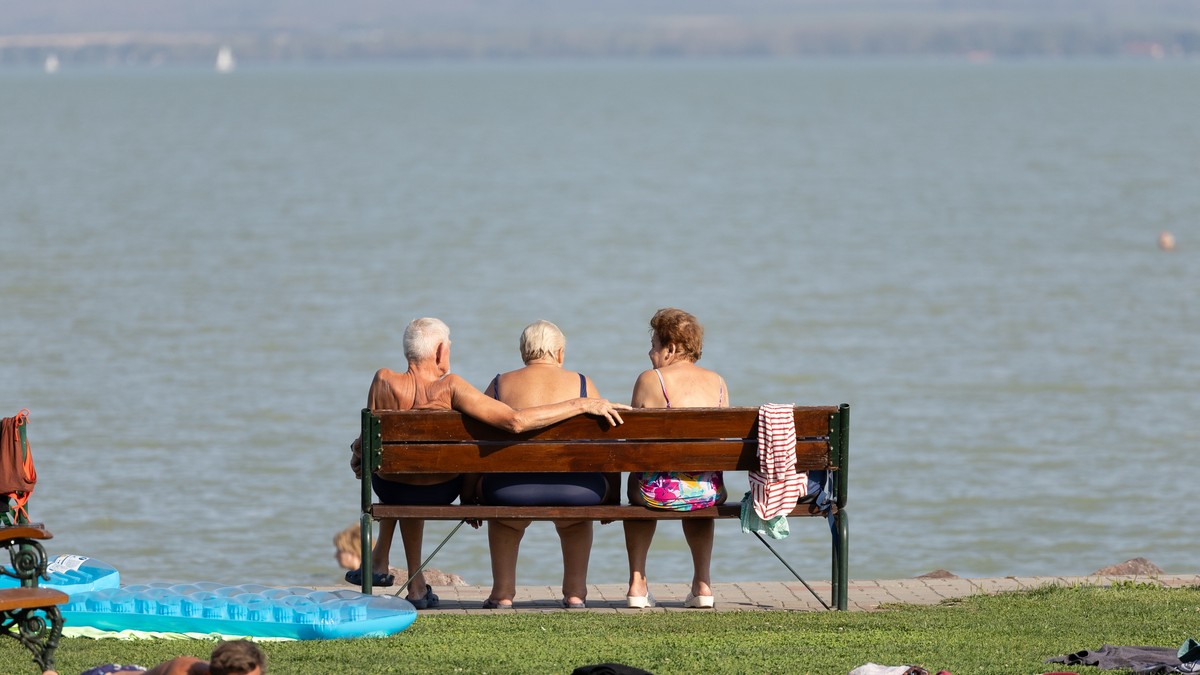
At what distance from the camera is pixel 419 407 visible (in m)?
7.83

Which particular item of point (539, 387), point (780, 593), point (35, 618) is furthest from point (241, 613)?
point (780, 593)

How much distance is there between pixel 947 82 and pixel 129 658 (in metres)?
199

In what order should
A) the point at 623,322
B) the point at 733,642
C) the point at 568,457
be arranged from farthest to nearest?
1. the point at 623,322
2. the point at 568,457
3. the point at 733,642

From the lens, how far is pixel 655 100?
150 m

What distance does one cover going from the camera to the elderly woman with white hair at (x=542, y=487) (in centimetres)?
759

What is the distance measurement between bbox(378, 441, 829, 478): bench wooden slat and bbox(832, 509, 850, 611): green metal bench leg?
42cm

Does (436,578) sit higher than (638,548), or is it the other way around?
(638,548)

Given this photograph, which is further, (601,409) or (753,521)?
(753,521)

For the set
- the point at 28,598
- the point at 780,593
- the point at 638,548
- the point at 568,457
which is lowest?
the point at 780,593

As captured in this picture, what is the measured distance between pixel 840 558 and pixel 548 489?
119 cm

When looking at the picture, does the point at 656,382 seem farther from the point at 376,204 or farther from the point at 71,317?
the point at 376,204

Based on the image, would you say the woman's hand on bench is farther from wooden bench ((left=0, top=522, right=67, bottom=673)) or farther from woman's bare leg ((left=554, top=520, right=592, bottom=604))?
wooden bench ((left=0, top=522, right=67, bottom=673))

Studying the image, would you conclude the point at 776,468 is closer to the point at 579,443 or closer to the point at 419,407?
the point at 579,443

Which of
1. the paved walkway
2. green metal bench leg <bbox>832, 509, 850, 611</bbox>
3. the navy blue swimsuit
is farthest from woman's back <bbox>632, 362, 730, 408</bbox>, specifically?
the paved walkway
